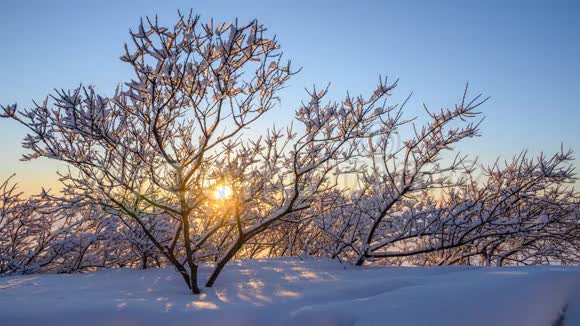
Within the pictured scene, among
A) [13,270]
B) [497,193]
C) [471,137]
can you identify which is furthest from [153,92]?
[13,270]

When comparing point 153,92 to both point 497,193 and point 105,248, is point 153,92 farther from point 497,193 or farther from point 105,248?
point 105,248

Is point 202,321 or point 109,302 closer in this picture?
point 202,321

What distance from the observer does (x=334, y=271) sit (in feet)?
15.7

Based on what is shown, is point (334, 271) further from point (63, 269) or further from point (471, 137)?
point (63, 269)

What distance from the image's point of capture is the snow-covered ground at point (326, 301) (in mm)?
2500

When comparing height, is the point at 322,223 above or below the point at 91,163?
below

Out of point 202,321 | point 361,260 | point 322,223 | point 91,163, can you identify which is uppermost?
point 91,163

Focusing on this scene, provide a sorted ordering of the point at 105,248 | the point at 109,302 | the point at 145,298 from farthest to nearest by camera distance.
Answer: the point at 105,248, the point at 145,298, the point at 109,302

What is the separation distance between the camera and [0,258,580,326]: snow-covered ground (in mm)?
2500

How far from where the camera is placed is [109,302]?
321 centimetres

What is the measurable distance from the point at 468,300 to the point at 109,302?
284 cm

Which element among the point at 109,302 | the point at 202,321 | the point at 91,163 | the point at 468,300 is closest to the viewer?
the point at 468,300

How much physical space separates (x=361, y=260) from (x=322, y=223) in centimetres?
86

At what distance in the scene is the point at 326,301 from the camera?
3145 millimetres
